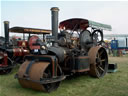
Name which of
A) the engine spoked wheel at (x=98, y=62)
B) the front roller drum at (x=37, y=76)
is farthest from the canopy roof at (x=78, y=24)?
the front roller drum at (x=37, y=76)

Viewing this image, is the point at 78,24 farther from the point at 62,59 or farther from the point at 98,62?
the point at 62,59

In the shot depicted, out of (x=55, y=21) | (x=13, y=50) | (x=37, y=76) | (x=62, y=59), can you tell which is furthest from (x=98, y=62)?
(x=13, y=50)

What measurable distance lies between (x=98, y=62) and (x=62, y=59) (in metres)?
1.39

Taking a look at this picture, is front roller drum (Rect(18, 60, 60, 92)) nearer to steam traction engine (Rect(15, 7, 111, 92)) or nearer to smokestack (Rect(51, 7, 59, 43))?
steam traction engine (Rect(15, 7, 111, 92))

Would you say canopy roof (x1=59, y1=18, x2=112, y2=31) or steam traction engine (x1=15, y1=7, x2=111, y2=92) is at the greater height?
canopy roof (x1=59, y1=18, x2=112, y2=31)

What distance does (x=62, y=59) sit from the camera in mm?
3715

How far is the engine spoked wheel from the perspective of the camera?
4.15 metres

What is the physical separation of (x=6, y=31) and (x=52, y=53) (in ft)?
12.3

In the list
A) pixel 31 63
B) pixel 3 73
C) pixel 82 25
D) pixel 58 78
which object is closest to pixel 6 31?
pixel 3 73

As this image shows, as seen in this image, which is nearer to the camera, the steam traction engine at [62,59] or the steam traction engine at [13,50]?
the steam traction engine at [62,59]

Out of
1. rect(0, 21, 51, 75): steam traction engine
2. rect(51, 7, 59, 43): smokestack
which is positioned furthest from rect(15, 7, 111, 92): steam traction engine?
rect(0, 21, 51, 75): steam traction engine

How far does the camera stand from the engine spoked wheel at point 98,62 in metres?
4.15

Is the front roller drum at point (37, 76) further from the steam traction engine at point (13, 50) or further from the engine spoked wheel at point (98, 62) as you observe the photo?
the steam traction engine at point (13, 50)

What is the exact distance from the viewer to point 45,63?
3057mm
